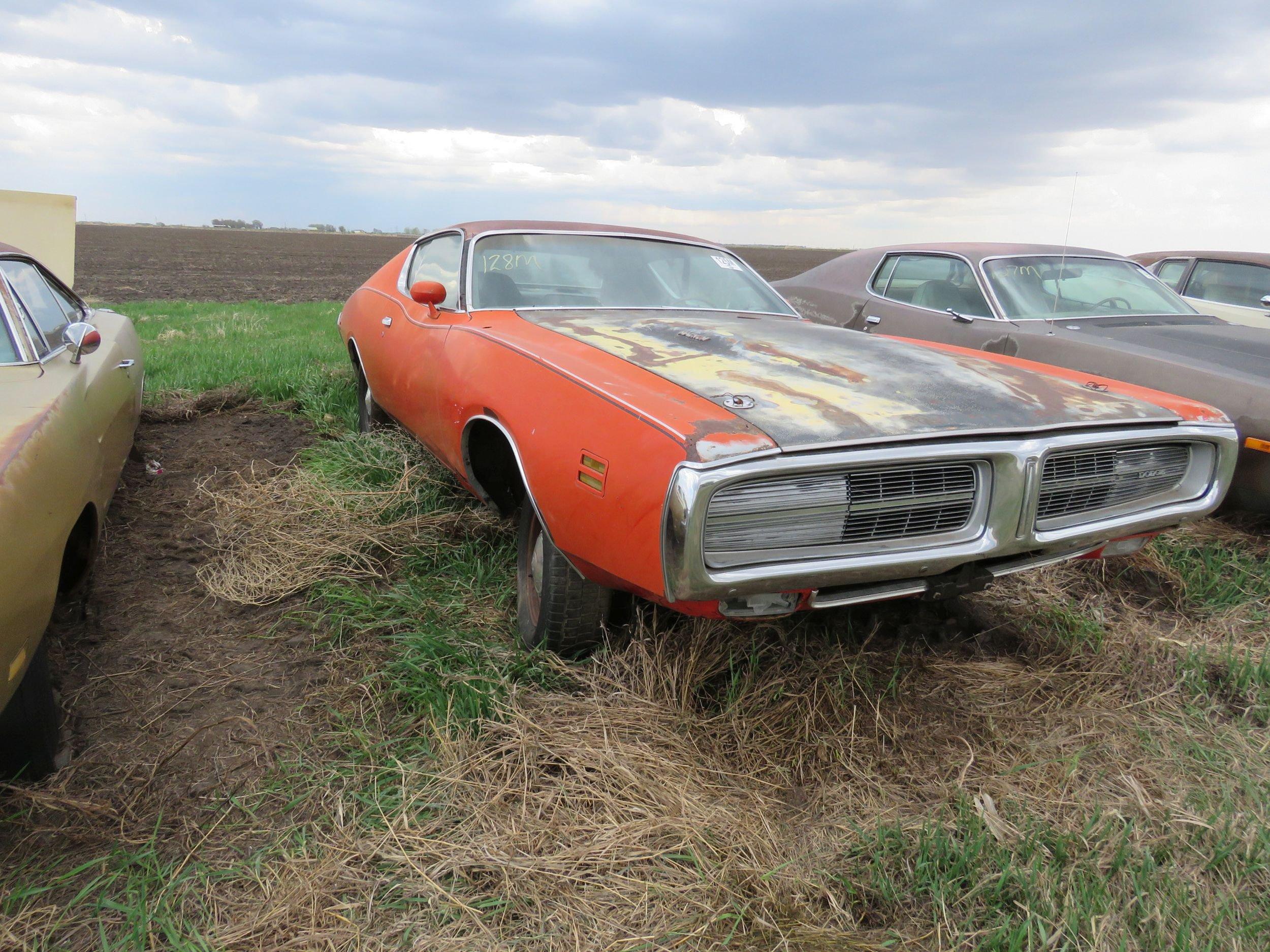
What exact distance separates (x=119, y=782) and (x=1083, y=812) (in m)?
2.21

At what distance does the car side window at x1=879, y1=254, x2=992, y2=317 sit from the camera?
4.92 meters

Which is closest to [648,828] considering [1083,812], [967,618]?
[1083,812]

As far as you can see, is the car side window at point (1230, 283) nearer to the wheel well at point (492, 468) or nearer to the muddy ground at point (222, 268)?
the wheel well at point (492, 468)

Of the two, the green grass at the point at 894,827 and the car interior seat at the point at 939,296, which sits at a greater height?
the car interior seat at the point at 939,296

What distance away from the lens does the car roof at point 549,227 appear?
11.6 feet

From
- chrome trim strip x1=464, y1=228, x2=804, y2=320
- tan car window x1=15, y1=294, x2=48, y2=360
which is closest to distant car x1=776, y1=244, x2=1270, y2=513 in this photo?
chrome trim strip x1=464, y1=228, x2=804, y2=320

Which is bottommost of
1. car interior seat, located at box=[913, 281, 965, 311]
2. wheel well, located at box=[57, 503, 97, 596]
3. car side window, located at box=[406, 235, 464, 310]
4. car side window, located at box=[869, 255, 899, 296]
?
wheel well, located at box=[57, 503, 97, 596]

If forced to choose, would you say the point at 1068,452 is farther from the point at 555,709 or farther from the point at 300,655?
the point at 300,655

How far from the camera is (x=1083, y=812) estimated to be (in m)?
1.87

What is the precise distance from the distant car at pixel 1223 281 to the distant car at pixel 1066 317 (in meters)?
1.23

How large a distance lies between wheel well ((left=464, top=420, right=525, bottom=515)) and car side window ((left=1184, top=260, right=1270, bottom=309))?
583 cm

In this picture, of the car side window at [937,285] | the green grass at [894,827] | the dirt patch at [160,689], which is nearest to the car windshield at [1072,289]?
the car side window at [937,285]

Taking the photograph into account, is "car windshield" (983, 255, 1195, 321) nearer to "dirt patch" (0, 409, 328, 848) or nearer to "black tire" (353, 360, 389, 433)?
"black tire" (353, 360, 389, 433)

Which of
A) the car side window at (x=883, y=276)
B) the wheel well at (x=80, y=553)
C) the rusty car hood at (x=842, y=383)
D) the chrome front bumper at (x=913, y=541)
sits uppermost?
the car side window at (x=883, y=276)
